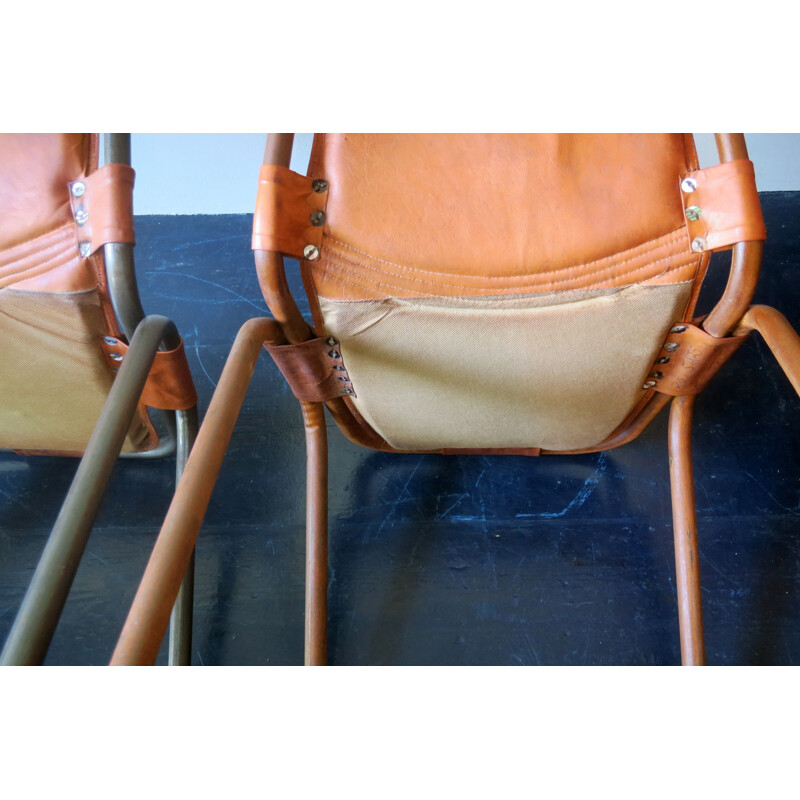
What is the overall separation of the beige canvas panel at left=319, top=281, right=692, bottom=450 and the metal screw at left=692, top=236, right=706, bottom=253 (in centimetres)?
3

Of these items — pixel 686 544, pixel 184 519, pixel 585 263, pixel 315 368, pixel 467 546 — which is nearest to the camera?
pixel 184 519

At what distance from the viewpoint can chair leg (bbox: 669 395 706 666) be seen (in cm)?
81

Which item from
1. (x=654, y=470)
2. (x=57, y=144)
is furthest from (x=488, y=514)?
(x=57, y=144)

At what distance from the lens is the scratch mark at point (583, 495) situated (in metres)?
0.99

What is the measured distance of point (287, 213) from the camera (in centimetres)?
54

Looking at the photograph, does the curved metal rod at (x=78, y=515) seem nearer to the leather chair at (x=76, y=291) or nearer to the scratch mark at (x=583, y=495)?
the leather chair at (x=76, y=291)

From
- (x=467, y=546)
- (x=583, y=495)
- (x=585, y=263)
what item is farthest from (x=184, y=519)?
(x=583, y=495)

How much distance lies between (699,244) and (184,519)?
46cm

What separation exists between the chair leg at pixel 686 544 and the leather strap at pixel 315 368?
41cm

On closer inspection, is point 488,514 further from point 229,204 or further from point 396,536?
point 229,204

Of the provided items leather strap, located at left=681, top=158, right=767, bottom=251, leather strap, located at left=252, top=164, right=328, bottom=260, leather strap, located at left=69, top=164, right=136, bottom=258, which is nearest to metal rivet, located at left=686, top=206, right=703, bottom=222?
leather strap, located at left=681, top=158, right=767, bottom=251

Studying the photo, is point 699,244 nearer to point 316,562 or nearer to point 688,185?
point 688,185

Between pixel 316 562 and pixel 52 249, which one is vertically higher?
pixel 52 249
